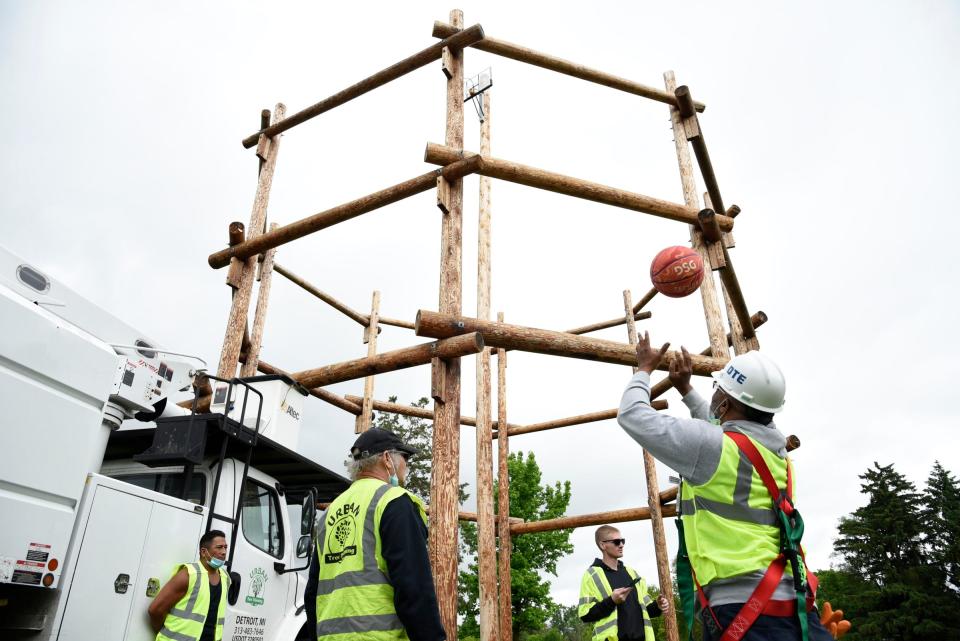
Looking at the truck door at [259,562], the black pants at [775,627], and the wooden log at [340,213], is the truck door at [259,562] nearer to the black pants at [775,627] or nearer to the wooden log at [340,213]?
the wooden log at [340,213]

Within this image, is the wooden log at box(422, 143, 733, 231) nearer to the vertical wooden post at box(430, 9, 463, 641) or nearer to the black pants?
the vertical wooden post at box(430, 9, 463, 641)

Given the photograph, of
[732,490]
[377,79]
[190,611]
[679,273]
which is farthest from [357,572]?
[377,79]

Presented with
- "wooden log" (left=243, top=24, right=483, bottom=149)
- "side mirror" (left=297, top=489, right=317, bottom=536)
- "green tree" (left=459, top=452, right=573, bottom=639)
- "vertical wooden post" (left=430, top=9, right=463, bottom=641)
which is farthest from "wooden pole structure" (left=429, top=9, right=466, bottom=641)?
"green tree" (left=459, top=452, right=573, bottom=639)

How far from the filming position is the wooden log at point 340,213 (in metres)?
6.82

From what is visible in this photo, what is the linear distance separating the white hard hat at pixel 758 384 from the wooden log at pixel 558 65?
6.20 m

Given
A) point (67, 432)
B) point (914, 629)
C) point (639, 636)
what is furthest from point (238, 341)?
point (914, 629)

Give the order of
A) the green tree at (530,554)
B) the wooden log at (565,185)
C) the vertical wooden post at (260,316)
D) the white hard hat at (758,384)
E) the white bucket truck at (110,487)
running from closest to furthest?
the white hard hat at (758,384), the white bucket truck at (110,487), the wooden log at (565,185), the vertical wooden post at (260,316), the green tree at (530,554)

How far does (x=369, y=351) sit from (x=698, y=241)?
24.0 ft

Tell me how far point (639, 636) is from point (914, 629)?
42.5m

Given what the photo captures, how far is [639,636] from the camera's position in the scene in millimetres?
6496

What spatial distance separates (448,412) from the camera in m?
5.88

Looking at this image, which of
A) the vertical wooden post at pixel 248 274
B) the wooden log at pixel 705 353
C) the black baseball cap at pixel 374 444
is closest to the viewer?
the black baseball cap at pixel 374 444

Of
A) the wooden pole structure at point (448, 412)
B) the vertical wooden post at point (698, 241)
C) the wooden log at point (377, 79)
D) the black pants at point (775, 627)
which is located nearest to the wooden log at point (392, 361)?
the wooden pole structure at point (448, 412)

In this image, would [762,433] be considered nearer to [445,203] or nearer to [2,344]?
[2,344]
